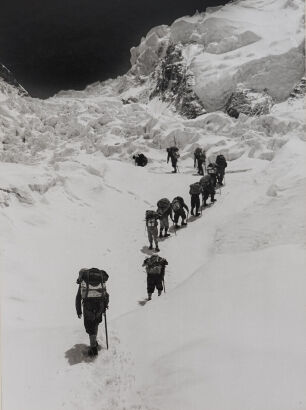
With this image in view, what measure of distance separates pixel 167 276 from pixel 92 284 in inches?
233

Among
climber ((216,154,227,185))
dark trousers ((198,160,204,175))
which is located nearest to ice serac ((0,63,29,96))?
dark trousers ((198,160,204,175))

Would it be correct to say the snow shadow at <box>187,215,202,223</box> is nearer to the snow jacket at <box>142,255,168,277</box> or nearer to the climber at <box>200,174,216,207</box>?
the climber at <box>200,174,216,207</box>

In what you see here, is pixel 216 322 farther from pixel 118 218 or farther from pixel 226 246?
pixel 118 218

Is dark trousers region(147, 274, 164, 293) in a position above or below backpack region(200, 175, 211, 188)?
below

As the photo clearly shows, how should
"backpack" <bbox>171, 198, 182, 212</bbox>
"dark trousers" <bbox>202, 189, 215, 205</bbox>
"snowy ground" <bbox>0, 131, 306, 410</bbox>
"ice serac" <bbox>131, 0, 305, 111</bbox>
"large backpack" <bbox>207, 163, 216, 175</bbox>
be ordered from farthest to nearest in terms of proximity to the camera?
"ice serac" <bbox>131, 0, 305, 111</bbox>, "large backpack" <bbox>207, 163, 216, 175</bbox>, "dark trousers" <bbox>202, 189, 215, 205</bbox>, "backpack" <bbox>171, 198, 182, 212</bbox>, "snowy ground" <bbox>0, 131, 306, 410</bbox>

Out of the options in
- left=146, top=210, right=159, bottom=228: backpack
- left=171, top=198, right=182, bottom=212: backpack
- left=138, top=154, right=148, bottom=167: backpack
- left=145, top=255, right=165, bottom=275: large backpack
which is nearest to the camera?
left=145, top=255, right=165, bottom=275: large backpack

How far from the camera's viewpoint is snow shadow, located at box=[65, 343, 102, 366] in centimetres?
901

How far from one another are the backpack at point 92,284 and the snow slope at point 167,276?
3.40 feet

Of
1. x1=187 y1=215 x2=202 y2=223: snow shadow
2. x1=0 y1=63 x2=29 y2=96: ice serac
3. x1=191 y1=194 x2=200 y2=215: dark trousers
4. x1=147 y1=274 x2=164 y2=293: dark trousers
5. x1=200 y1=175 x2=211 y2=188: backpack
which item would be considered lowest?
x1=187 y1=215 x2=202 y2=223: snow shadow

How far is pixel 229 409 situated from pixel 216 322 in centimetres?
271

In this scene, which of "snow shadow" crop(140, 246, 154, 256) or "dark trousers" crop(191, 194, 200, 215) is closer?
"snow shadow" crop(140, 246, 154, 256)

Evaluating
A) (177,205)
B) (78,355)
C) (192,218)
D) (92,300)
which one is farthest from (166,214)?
(78,355)

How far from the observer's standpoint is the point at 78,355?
30.2 feet

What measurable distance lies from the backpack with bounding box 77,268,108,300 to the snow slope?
1.04 metres
